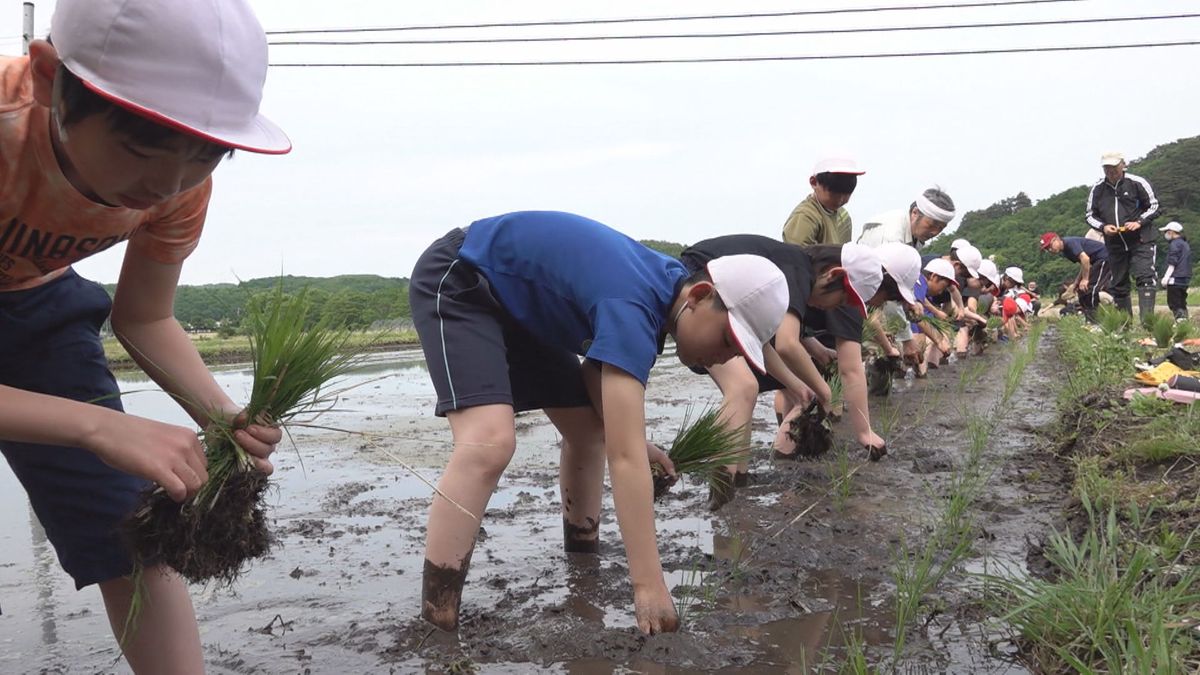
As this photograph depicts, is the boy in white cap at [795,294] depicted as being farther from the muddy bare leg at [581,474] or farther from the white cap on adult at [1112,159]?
the white cap on adult at [1112,159]

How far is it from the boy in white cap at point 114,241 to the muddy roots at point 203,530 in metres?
0.05

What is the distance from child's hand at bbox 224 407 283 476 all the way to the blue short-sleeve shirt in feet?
2.65

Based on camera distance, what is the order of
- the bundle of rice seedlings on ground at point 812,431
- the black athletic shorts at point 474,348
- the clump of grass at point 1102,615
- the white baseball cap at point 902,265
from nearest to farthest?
1. the clump of grass at point 1102,615
2. the black athletic shorts at point 474,348
3. the bundle of rice seedlings on ground at point 812,431
4. the white baseball cap at point 902,265

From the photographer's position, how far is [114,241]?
67.9 inches

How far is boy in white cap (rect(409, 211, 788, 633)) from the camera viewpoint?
2334 millimetres

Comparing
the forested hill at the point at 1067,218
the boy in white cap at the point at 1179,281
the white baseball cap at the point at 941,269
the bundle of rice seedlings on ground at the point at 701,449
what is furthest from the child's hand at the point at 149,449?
the forested hill at the point at 1067,218

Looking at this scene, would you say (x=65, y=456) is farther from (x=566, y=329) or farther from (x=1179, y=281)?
(x=1179, y=281)

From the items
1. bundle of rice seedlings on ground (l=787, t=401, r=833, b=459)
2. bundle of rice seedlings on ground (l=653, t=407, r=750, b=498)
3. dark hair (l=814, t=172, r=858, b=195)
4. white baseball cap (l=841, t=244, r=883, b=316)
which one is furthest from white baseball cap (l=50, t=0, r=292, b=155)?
dark hair (l=814, t=172, r=858, b=195)

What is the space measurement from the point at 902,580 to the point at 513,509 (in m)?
2.00

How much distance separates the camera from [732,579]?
2850 millimetres

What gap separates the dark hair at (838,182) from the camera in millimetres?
5246

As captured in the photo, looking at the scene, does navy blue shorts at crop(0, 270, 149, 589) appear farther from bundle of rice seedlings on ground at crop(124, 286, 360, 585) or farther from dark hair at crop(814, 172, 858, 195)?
dark hair at crop(814, 172, 858, 195)

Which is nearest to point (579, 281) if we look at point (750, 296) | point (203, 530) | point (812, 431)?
point (750, 296)

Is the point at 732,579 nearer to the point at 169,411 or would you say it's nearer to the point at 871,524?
the point at 871,524
